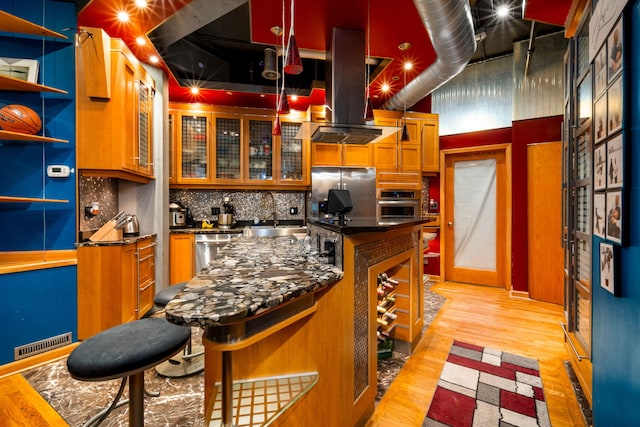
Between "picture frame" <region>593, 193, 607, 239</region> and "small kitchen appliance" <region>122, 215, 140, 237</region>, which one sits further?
"small kitchen appliance" <region>122, 215, 140, 237</region>

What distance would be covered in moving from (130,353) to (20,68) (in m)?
2.83

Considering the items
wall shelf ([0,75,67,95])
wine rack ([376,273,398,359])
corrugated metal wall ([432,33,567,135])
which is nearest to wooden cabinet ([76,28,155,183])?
wall shelf ([0,75,67,95])

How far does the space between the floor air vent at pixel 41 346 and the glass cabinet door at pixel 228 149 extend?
2.55 m

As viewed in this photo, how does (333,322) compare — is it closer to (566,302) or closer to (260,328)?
(260,328)

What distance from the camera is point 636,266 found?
1.13 metres

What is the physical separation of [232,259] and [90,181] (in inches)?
89.9

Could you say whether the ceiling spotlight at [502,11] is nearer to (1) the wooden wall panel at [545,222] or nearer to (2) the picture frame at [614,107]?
(1) the wooden wall panel at [545,222]

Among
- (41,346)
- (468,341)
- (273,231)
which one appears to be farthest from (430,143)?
(41,346)

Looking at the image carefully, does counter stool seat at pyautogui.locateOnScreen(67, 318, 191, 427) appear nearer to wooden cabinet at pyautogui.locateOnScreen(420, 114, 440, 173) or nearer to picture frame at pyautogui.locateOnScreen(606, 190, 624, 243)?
picture frame at pyautogui.locateOnScreen(606, 190, 624, 243)

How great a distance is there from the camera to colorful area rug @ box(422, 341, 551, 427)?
177 centimetres

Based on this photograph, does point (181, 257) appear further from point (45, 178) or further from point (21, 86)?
point (21, 86)

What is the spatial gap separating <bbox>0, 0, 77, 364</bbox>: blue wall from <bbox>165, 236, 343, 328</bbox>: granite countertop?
168cm

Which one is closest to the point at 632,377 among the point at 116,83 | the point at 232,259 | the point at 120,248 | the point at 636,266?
the point at 636,266

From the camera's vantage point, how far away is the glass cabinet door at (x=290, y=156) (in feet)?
15.0
